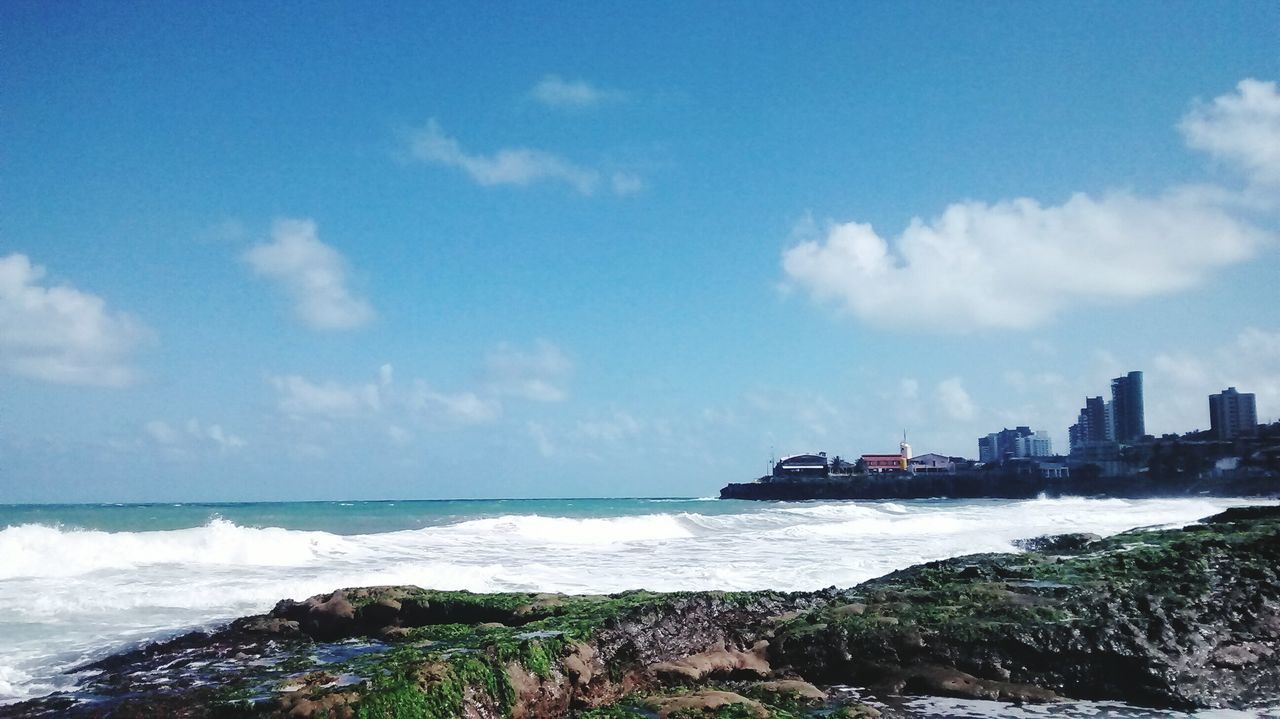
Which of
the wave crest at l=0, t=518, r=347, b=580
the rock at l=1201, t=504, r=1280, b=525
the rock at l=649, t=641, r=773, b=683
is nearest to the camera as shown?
the rock at l=649, t=641, r=773, b=683

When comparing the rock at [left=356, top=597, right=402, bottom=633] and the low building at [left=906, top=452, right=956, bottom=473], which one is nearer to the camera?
the rock at [left=356, top=597, right=402, bottom=633]

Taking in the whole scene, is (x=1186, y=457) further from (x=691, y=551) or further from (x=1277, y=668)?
(x=1277, y=668)

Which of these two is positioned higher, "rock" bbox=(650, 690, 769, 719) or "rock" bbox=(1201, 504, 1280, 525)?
"rock" bbox=(1201, 504, 1280, 525)

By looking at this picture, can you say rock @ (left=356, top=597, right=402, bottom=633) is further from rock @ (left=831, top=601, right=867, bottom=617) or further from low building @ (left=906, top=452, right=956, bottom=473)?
low building @ (left=906, top=452, right=956, bottom=473)

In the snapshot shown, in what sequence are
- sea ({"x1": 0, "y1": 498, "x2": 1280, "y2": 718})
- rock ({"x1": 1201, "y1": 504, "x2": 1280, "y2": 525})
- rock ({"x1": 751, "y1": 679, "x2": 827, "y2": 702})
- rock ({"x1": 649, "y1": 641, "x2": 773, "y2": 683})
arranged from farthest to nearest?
1. rock ({"x1": 1201, "y1": 504, "x2": 1280, "y2": 525})
2. sea ({"x1": 0, "y1": 498, "x2": 1280, "y2": 718})
3. rock ({"x1": 649, "y1": 641, "x2": 773, "y2": 683})
4. rock ({"x1": 751, "y1": 679, "x2": 827, "y2": 702})

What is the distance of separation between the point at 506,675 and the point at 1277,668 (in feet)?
21.3

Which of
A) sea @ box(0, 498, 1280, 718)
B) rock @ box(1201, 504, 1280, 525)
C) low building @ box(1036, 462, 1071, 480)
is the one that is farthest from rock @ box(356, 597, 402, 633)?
low building @ box(1036, 462, 1071, 480)

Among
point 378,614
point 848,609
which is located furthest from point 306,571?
point 848,609

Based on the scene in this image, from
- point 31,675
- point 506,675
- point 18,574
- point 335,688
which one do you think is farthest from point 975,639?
point 18,574

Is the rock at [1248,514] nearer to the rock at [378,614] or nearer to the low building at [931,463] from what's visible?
the rock at [378,614]

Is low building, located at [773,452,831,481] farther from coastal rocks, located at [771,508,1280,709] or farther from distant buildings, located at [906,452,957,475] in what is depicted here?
coastal rocks, located at [771,508,1280,709]

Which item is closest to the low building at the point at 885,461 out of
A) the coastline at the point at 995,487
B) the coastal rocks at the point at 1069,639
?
the coastline at the point at 995,487

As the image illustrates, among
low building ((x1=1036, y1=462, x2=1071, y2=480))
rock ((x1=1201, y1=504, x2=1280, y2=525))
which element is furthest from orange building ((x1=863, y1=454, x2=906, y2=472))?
rock ((x1=1201, y1=504, x2=1280, y2=525))

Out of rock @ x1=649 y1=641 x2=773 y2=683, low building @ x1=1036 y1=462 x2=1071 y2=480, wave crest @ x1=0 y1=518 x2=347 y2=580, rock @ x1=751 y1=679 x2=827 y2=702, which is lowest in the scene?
low building @ x1=1036 y1=462 x2=1071 y2=480
